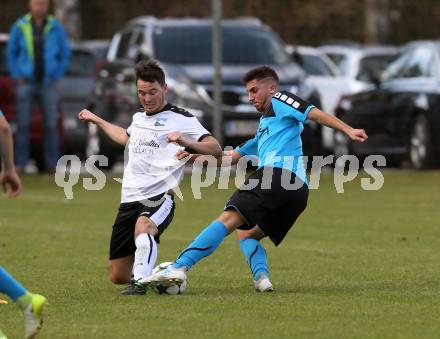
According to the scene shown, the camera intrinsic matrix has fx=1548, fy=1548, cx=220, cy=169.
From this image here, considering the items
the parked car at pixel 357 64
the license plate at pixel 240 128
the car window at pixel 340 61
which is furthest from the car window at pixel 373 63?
the license plate at pixel 240 128

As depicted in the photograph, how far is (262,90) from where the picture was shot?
1019cm

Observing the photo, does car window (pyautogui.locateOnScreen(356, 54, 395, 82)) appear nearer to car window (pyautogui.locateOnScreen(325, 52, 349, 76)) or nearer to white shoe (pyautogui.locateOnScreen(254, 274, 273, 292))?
car window (pyautogui.locateOnScreen(325, 52, 349, 76))

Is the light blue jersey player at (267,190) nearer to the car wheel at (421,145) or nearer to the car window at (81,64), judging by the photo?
the car wheel at (421,145)

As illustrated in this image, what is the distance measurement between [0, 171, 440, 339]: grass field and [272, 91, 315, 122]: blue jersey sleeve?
1.14 meters

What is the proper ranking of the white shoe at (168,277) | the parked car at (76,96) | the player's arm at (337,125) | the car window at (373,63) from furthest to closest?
the car window at (373,63) < the parked car at (76,96) < the white shoe at (168,277) < the player's arm at (337,125)

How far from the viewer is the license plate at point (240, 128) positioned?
866 inches

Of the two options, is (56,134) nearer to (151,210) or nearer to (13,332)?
(151,210)

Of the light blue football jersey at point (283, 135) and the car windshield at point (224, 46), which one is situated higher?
the car windshield at point (224, 46)

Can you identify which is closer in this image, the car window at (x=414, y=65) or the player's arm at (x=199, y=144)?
the player's arm at (x=199, y=144)

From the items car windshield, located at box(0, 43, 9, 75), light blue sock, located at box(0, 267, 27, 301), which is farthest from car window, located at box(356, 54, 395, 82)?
light blue sock, located at box(0, 267, 27, 301)

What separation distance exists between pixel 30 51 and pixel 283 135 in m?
11.7

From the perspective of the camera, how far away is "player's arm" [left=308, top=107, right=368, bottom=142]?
9398 millimetres

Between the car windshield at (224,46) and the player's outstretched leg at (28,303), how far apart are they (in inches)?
581

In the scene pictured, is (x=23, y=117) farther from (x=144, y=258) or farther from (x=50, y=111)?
(x=144, y=258)
